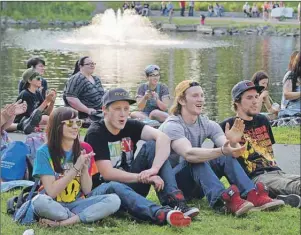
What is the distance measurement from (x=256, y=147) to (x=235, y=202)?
3.32 feet

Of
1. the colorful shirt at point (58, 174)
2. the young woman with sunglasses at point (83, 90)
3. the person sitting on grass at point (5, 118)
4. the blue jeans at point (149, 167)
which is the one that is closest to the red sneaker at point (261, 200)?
the blue jeans at point (149, 167)

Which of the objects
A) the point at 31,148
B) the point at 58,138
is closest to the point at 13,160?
the point at 31,148

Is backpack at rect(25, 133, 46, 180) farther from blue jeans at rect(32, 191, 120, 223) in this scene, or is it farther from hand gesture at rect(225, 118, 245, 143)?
hand gesture at rect(225, 118, 245, 143)

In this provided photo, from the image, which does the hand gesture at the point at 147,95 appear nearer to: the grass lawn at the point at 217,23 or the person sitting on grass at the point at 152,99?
the person sitting on grass at the point at 152,99

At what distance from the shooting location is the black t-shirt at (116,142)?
19.1ft

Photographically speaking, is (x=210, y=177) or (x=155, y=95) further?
(x=155, y=95)

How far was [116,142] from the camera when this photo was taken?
6.00m

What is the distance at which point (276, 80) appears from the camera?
19547 millimetres

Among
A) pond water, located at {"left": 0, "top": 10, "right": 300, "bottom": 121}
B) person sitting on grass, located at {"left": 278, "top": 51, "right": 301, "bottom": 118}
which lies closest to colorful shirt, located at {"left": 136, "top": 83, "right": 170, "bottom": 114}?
person sitting on grass, located at {"left": 278, "top": 51, "right": 301, "bottom": 118}

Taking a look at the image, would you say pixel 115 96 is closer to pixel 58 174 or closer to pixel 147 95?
pixel 58 174

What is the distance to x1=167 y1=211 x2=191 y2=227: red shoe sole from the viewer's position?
17.4 ft

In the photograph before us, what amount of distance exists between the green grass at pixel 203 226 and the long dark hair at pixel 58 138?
1.67ft

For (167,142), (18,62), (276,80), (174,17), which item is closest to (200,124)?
(167,142)

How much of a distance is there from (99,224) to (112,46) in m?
28.3
